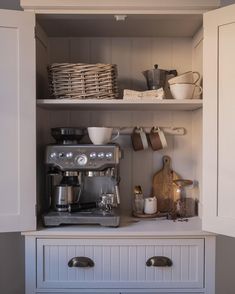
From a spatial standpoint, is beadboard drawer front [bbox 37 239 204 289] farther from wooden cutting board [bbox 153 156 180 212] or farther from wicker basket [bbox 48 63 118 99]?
wicker basket [bbox 48 63 118 99]

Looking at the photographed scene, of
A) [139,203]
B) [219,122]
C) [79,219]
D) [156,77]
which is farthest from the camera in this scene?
[139,203]

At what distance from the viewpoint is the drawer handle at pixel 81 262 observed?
1.54 meters

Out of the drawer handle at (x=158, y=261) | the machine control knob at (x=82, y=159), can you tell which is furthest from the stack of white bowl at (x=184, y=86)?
the drawer handle at (x=158, y=261)

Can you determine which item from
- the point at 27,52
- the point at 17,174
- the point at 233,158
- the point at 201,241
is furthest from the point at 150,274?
the point at 27,52

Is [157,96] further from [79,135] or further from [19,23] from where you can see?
[19,23]

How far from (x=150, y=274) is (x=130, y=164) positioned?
620 millimetres

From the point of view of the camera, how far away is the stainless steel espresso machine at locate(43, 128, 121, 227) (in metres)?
1.59

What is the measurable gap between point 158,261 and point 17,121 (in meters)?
0.84

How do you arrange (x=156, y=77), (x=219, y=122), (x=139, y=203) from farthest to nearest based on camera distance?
(x=139, y=203) < (x=156, y=77) < (x=219, y=122)

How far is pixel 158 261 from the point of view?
154 centimetres

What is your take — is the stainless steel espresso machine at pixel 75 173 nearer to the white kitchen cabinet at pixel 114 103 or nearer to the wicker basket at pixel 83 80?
the white kitchen cabinet at pixel 114 103

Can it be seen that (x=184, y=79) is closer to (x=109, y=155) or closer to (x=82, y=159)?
(x=109, y=155)

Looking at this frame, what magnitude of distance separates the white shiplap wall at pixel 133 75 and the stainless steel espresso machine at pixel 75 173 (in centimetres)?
24

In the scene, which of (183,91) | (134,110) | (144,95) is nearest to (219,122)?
(183,91)
